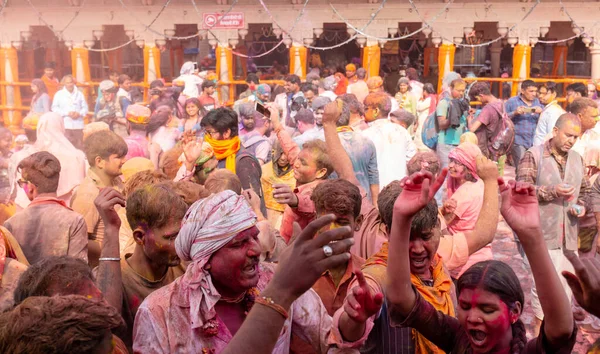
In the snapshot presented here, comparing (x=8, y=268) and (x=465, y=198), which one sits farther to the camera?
(x=465, y=198)

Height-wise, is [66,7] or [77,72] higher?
[66,7]

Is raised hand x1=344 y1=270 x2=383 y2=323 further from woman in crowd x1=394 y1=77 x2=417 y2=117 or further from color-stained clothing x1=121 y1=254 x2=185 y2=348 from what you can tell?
woman in crowd x1=394 y1=77 x2=417 y2=117

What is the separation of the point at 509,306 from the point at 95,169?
2811mm

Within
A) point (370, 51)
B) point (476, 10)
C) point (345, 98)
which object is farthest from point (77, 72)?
point (345, 98)

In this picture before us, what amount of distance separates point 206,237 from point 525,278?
16.5 feet

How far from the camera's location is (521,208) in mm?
2039

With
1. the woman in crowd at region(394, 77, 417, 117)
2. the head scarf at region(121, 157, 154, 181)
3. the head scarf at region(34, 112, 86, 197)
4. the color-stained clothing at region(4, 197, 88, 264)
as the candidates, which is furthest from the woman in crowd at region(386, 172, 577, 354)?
the woman in crowd at region(394, 77, 417, 117)

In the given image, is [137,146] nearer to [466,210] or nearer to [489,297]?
[466,210]

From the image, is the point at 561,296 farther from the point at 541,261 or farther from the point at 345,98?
the point at 345,98

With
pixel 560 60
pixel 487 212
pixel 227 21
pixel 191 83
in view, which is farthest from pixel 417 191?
pixel 560 60

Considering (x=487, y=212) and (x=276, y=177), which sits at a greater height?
(x=487, y=212)

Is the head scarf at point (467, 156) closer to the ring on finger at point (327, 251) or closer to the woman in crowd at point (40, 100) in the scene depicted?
the ring on finger at point (327, 251)

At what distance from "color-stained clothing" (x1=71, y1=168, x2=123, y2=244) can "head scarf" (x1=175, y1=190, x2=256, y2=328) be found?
1.74 metres

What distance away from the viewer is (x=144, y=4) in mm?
18531
